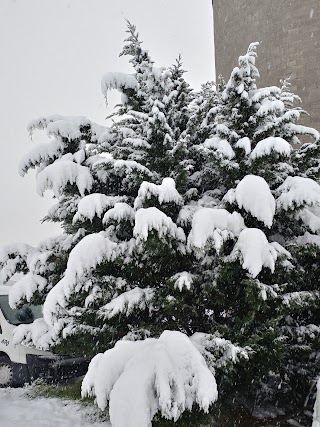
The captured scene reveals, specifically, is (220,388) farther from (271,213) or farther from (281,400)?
(271,213)

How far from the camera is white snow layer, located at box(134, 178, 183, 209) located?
15.2ft

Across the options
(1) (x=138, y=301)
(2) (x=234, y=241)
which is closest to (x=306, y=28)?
(2) (x=234, y=241)

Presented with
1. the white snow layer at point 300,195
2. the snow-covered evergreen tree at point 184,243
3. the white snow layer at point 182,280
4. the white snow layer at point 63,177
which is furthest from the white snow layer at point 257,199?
the white snow layer at point 63,177

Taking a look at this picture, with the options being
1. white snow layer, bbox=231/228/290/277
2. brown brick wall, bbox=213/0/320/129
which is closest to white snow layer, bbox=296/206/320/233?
white snow layer, bbox=231/228/290/277

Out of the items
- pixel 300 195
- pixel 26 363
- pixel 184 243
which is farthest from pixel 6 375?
pixel 300 195

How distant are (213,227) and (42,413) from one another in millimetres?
3625

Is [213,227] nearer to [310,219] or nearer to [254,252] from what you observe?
[254,252]

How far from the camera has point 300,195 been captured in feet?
15.5

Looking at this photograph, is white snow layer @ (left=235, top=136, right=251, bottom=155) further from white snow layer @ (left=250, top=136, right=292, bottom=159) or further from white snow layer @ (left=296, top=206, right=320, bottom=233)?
white snow layer @ (left=296, top=206, right=320, bottom=233)

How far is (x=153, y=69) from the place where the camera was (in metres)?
6.14

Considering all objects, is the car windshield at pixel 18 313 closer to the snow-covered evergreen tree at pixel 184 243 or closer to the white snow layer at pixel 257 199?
the snow-covered evergreen tree at pixel 184 243

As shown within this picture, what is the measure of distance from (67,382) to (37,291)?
8.19 feet

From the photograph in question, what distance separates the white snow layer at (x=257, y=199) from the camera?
14.9 ft

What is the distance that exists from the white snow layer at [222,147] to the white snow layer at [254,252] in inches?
37.4
